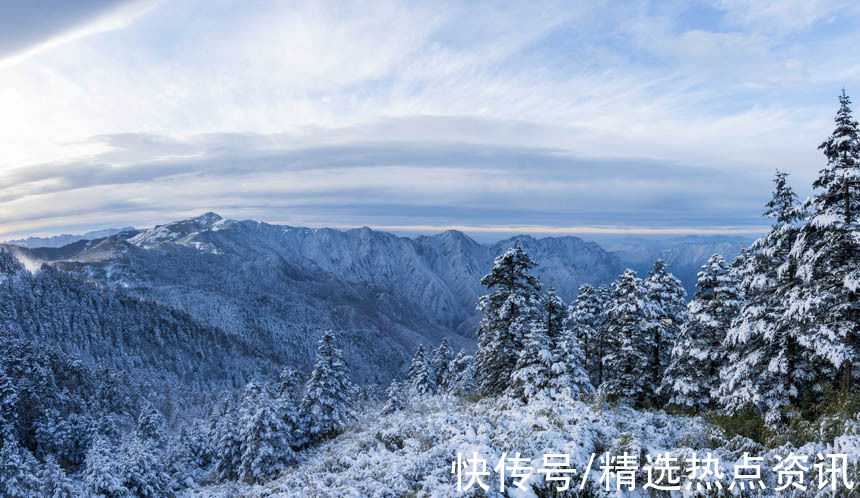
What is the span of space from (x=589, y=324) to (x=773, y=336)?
17.1m

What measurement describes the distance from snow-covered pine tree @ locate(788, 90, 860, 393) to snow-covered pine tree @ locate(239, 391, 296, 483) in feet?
88.9

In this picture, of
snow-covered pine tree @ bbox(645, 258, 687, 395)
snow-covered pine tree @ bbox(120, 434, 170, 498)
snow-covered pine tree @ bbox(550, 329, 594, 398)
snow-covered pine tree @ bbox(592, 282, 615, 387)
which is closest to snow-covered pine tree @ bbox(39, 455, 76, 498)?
snow-covered pine tree @ bbox(120, 434, 170, 498)

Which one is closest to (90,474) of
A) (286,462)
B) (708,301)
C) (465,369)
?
(286,462)

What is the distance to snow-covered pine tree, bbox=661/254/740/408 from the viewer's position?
19.3 meters

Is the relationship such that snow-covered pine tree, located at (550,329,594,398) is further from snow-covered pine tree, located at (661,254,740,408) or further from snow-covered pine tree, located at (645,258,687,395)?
snow-covered pine tree, located at (645,258,687,395)

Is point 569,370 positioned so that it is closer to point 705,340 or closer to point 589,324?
point 705,340

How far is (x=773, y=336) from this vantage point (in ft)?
47.0

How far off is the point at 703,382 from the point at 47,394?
11295 cm

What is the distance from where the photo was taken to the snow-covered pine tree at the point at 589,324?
29273 millimetres

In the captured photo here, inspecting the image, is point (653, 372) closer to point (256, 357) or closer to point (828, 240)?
point (828, 240)

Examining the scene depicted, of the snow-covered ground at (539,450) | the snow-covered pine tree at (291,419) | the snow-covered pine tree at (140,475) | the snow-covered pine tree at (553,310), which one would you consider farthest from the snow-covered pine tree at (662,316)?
the snow-covered pine tree at (140,475)

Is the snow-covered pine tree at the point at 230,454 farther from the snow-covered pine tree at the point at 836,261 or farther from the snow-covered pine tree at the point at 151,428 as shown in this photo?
the snow-covered pine tree at the point at 836,261

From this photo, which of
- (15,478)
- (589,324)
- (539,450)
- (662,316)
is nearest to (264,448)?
(15,478)

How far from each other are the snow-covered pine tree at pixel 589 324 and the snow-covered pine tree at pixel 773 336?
42.2 ft
